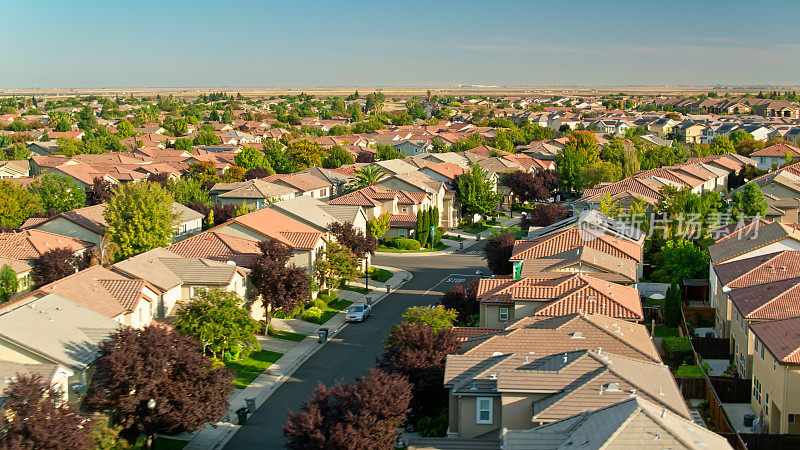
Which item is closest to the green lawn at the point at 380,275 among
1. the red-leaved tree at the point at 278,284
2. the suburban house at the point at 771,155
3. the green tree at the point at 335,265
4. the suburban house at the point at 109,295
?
the green tree at the point at 335,265

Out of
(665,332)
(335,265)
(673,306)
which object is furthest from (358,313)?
(673,306)

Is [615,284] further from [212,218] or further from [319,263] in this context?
[212,218]

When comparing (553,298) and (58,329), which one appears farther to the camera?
(553,298)

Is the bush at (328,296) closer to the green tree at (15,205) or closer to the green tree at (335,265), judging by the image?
the green tree at (335,265)

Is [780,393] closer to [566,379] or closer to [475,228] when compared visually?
[566,379]

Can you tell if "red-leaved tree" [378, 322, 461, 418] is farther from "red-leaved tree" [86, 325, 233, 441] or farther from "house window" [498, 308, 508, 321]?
Answer: "house window" [498, 308, 508, 321]
